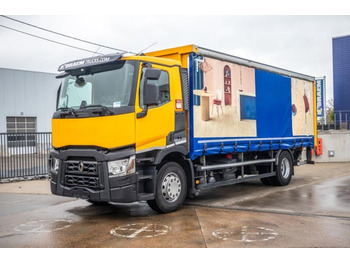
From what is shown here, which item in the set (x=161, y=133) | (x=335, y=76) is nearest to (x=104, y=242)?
(x=161, y=133)

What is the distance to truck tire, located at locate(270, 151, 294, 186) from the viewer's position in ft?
37.0

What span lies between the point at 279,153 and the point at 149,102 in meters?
5.67

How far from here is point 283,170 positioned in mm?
11664

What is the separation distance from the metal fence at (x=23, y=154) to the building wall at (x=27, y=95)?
552 inches

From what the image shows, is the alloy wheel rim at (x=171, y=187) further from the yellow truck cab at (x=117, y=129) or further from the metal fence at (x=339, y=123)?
the metal fence at (x=339, y=123)

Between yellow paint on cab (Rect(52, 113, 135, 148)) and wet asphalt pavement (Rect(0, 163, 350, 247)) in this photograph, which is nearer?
wet asphalt pavement (Rect(0, 163, 350, 247))

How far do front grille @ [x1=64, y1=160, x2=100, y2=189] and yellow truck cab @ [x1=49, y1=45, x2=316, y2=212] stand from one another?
2cm

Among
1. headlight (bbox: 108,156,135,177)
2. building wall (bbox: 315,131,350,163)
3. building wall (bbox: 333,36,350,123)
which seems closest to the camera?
headlight (bbox: 108,156,135,177)

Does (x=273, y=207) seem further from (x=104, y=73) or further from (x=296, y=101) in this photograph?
(x=296, y=101)

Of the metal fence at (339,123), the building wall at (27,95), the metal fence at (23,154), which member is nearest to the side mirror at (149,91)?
the metal fence at (23,154)

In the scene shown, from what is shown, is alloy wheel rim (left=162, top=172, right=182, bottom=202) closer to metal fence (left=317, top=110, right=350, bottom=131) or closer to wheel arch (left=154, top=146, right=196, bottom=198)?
wheel arch (left=154, top=146, right=196, bottom=198)

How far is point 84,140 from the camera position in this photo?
281 inches

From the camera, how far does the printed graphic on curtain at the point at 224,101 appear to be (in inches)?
335

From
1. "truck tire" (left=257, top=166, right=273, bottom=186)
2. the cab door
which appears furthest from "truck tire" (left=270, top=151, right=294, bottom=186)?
the cab door
